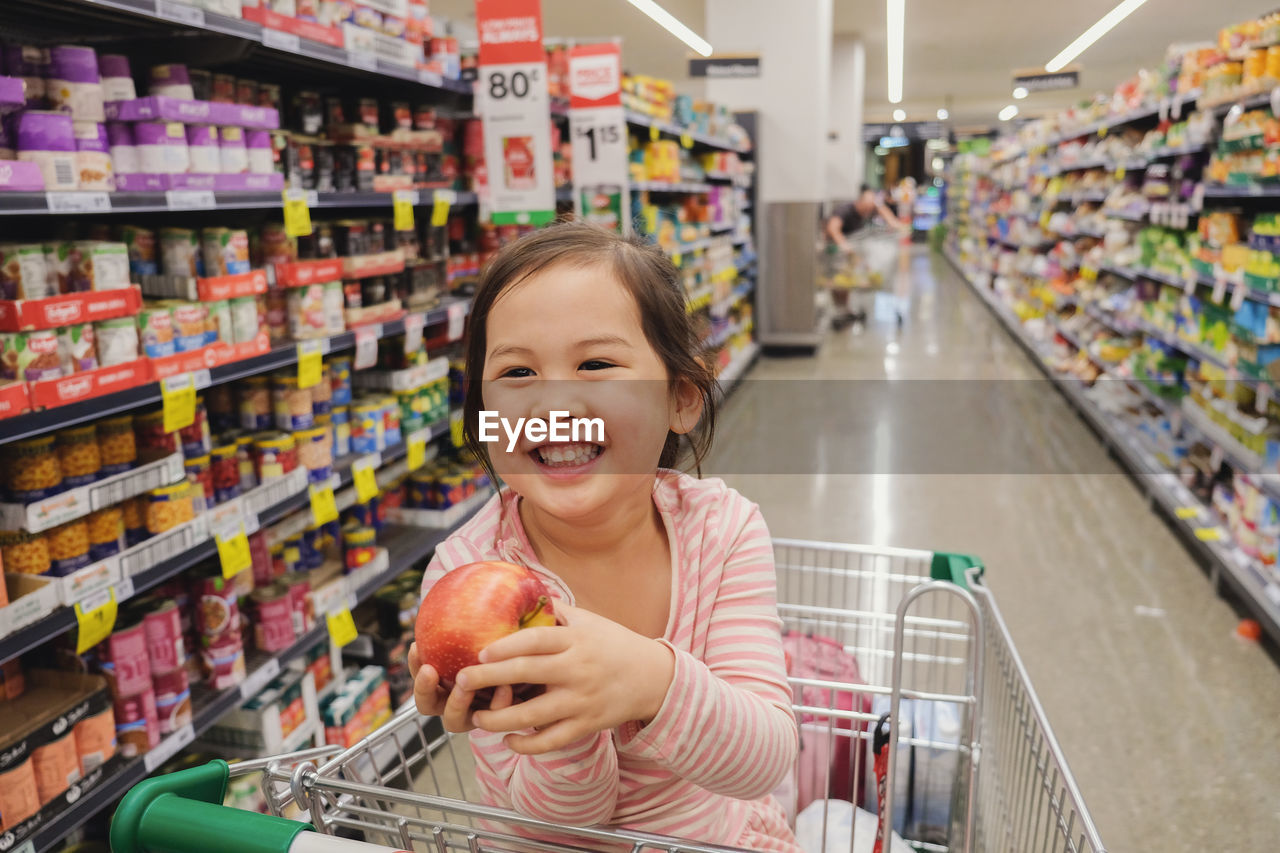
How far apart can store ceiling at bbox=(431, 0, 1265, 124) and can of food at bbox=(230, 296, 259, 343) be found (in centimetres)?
764

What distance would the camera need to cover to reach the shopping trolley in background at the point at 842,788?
0.75 m

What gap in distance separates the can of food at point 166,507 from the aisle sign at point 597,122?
7.08 ft

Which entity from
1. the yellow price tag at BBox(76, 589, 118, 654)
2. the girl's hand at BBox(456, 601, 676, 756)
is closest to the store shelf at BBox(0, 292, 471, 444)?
the yellow price tag at BBox(76, 589, 118, 654)

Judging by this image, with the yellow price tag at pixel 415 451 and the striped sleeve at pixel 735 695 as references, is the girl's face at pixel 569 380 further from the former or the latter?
the yellow price tag at pixel 415 451

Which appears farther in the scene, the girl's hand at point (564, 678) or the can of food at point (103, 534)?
the can of food at point (103, 534)

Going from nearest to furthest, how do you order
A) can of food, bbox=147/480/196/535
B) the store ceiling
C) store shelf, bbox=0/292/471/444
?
store shelf, bbox=0/292/471/444 → can of food, bbox=147/480/196/535 → the store ceiling

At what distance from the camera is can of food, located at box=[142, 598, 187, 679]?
2045 millimetres

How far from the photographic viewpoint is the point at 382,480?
122 inches

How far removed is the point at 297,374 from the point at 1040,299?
842cm

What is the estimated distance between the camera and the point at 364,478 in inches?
109

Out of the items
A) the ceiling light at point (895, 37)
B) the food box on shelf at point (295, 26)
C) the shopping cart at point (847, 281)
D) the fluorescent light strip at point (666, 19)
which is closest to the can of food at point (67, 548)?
the food box on shelf at point (295, 26)

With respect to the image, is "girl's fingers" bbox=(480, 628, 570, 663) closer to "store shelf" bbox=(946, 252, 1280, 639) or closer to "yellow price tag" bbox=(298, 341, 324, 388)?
"yellow price tag" bbox=(298, 341, 324, 388)

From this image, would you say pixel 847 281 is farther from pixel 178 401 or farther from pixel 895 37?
pixel 178 401

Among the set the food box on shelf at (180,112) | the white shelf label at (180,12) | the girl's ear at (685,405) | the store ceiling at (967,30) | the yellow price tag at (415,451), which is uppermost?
the store ceiling at (967,30)
